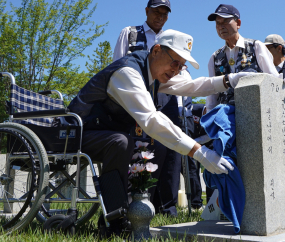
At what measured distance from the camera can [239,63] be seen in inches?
145

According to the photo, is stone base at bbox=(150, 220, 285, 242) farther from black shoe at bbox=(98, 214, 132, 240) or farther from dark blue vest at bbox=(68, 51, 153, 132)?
dark blue vest at bbox=(68, 51, 153, 132)

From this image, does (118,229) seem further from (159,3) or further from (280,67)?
(280,67)

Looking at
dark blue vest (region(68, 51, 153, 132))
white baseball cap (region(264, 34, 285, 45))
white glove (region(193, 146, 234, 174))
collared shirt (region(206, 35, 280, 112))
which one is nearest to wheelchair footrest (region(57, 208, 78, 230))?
dark blue vest (region(68, 51, 153, 132))

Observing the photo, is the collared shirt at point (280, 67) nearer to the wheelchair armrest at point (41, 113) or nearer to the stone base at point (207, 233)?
the stone base at point (207, 233)

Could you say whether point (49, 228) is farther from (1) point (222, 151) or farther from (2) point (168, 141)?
(1) point (222, 151)

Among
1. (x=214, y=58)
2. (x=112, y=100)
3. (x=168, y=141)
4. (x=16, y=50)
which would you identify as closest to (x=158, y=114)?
(x=168, y=141)

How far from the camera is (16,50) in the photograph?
10.9 meters

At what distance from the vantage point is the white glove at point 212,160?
8.18ft

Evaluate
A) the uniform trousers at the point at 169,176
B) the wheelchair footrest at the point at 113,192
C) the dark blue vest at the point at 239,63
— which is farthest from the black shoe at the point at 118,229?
the dark blue vest at the point at 239,63

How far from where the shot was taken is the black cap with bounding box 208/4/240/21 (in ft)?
11.9

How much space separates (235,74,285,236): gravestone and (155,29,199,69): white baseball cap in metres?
0.44

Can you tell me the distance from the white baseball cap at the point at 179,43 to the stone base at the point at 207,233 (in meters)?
1.23

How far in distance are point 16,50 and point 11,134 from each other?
8.59m

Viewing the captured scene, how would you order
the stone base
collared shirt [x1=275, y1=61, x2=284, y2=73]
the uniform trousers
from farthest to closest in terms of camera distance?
collared shirt [x1=275, y1=61, x2=284, y2=73]
the uniform trousers
the stone base
